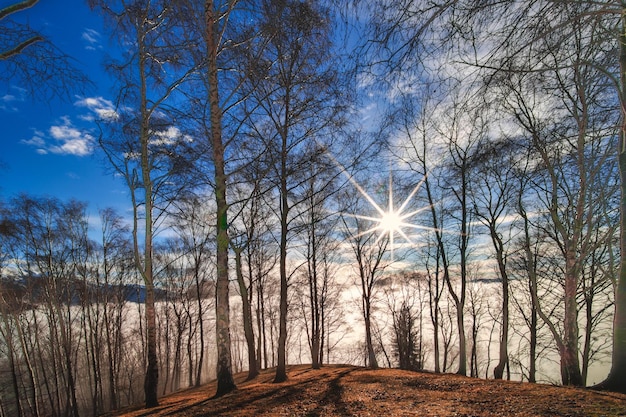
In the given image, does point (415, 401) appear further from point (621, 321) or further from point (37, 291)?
point (37, 291)

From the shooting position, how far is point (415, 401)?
244 inches

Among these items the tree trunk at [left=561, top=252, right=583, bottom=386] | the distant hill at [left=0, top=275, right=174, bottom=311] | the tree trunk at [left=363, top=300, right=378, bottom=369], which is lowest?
the tree trunk at [left=363, top=300, right=378, bottom=369]

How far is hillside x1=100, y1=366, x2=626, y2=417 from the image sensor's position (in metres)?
4.76

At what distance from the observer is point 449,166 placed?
1212 centimetres

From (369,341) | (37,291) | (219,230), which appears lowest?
(369,341)

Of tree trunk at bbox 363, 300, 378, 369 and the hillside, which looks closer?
the hillside

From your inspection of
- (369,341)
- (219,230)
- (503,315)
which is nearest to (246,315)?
(219,230)

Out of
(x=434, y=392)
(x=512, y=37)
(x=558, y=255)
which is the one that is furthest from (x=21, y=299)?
(x=558, y=255)

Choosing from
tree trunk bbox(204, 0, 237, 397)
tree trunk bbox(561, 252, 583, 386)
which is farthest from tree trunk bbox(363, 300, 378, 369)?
tree trunk bbox(204, 0, 237, 397)

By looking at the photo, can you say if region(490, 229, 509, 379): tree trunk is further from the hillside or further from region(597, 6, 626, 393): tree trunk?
region(597, 6, 626, 393): tree trunk

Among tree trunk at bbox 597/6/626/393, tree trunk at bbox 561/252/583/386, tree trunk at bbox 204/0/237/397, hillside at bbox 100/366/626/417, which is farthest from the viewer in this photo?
tree trunk at bbox 561/252/583/386

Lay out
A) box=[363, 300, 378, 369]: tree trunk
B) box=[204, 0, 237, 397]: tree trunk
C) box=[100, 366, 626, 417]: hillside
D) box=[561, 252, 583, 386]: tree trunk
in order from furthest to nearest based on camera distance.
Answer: box=[363, 300, 378, 369]: tree trunk < box=[561, 252, 583, 386]: tree trunk < box=[204, 0, 237, 397]: tree trunk < box=[100, 366, 626, 417]: hillside

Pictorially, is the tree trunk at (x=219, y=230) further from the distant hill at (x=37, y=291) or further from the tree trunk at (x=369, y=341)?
the tree trunk at (x=369, y=341)

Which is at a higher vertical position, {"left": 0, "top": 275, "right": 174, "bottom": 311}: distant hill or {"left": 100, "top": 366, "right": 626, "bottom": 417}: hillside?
{"left": 0, "top": 275, "right": 174, "bottom": 311}: distant hill
